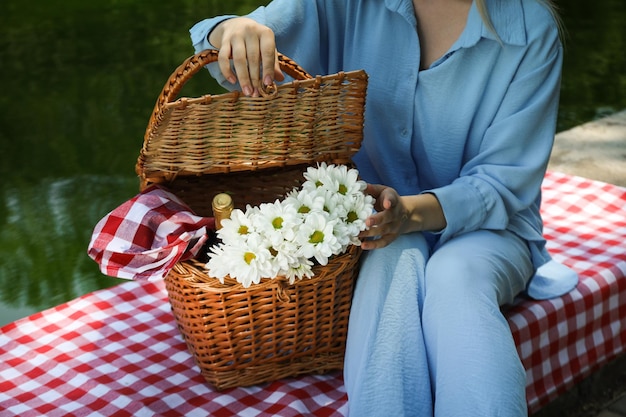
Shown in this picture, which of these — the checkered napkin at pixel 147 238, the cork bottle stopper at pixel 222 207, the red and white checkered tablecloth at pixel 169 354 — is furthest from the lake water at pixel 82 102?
the cork bottle stopper at pixel 222 207

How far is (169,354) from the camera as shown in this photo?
64.1 inches

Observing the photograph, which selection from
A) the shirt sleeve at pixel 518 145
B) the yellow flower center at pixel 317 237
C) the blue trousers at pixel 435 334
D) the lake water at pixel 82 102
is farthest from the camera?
the lake water at pixel 82 102

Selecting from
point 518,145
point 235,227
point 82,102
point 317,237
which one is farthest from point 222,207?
point 82,102

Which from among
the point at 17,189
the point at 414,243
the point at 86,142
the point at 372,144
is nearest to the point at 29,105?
the point at 86,142

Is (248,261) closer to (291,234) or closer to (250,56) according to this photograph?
(291,234)

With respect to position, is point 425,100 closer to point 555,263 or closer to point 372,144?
point 372,144

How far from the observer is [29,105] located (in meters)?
3.49

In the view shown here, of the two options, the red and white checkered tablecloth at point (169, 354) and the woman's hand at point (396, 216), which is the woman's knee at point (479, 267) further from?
the red and white checkered tablecloth at point (169, 354)

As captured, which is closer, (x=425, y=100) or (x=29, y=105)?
(x=425, y=100)

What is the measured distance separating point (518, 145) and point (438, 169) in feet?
0.55

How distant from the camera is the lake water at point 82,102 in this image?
7.59 feet

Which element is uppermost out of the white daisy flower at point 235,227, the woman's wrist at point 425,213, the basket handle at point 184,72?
the basket handle at point 184,72

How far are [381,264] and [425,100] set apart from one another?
346mm

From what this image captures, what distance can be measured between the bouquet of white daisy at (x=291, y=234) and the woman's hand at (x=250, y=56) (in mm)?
194
